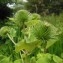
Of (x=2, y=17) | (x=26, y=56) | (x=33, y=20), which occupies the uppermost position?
(x=33, y=20)

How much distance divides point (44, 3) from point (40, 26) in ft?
60.8

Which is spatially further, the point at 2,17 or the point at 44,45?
the point at 2,17

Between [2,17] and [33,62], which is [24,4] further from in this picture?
[33,62]

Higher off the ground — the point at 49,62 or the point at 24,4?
the point at 49,62

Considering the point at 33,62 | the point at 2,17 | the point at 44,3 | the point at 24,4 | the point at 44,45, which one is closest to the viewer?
the point at 44,45

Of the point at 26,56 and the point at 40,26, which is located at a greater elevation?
the point at 40,26

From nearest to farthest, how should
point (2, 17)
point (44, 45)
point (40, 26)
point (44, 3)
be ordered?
1. point (40, 26)
2. point (44, 45)
3. point (2, 17)
4. point (44, 3)

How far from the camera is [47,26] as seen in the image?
1.34 meters

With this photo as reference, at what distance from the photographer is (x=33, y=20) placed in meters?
1.62

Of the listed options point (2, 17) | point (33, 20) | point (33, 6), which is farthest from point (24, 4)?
point (33, 20)

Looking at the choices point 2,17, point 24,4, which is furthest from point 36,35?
point 24,4

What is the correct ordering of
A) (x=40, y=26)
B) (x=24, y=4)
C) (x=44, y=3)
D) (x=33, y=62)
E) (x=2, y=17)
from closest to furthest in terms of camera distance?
(x=40, y=26)
(x=33, y=62)
(x=2, y=17)
(x=44, y=3)
(x=24, y=4)

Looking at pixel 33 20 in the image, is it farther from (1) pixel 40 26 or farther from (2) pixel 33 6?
(2) pixel 33 6

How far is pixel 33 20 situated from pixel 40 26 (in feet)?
0.96
